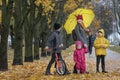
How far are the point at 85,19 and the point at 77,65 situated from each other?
2302 mm

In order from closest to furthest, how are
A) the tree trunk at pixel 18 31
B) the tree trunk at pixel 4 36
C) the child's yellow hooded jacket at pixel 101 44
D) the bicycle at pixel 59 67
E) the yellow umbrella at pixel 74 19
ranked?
the bicycle at pixel 59 67, the child's yellow hooded jacket at pixel 101 44, the yellow umbrella at pixel 74 19, the tree trunk at pixel 4 36, the tree trunk at pixel 18 31

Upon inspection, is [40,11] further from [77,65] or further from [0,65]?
[77,65]

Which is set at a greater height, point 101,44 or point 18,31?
point 18,31

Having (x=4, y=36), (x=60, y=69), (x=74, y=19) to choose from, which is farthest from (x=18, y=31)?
(x=60, y=69)

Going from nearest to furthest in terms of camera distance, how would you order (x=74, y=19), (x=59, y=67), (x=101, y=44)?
(x=59, y=67), (x=101, y=44), (x=74, y=19)

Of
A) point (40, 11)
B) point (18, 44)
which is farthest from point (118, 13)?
point (18, 44)

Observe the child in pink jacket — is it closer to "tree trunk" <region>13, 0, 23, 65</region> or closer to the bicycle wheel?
the bicycle wheel

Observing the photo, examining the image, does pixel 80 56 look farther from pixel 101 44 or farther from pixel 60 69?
pixel 101 44

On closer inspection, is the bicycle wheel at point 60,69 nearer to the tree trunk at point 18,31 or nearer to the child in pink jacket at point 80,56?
the child in pink jacket at point 80,56

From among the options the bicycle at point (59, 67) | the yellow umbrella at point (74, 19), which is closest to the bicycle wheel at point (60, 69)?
the bicycle at point (59, 67)

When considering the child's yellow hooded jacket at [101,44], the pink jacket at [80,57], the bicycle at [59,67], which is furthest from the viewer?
the child's yellow hooded jacket at [101,44]

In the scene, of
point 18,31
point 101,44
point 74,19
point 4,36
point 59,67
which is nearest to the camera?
point 59,67

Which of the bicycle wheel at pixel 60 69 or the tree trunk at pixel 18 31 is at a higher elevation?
the tree trunk at pixel 18 31

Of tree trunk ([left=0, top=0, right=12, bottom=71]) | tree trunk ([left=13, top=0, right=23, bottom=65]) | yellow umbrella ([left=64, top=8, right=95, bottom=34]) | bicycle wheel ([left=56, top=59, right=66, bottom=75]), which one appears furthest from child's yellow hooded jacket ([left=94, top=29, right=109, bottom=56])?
tree trunk ([left=13, top=0, right=23, bottom=65])
